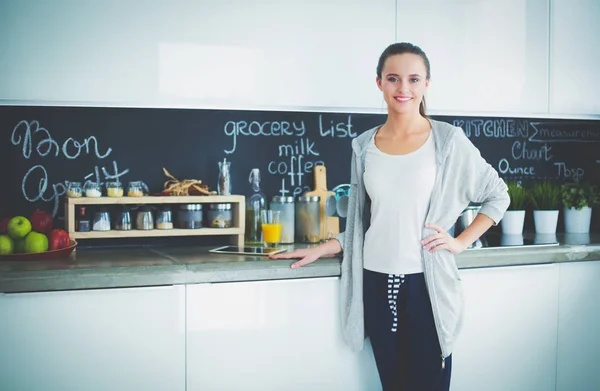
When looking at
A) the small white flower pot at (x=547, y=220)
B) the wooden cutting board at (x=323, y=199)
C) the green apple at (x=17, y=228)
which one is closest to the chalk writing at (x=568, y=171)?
the small white flower pot at (x=547, y=220)

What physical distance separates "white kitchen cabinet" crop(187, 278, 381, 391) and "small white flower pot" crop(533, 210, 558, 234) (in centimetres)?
129

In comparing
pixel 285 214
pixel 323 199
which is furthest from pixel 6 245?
pixel 323 199

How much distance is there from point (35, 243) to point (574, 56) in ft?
7.78

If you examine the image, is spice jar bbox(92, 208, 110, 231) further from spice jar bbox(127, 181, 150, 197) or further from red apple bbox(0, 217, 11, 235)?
red apple bbox(0, 217, 11, 235)

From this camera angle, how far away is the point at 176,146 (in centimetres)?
266

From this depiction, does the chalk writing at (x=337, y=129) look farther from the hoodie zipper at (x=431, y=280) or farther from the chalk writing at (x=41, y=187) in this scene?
the chalk writing at (x=41, y=187)

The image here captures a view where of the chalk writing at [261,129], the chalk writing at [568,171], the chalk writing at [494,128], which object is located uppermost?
the chalk writing at [494,128]

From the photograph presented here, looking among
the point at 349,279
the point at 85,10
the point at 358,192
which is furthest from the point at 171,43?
the point at 349,279

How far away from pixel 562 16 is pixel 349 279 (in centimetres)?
161

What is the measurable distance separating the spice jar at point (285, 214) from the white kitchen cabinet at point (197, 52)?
0.43 metres

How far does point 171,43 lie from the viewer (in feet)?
7.38

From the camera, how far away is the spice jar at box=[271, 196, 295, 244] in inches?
103

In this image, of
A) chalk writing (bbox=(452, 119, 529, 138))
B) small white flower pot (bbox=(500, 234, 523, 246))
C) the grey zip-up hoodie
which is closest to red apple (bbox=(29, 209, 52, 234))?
the grey zip-up hoodie

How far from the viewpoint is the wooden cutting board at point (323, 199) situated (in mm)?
2680
